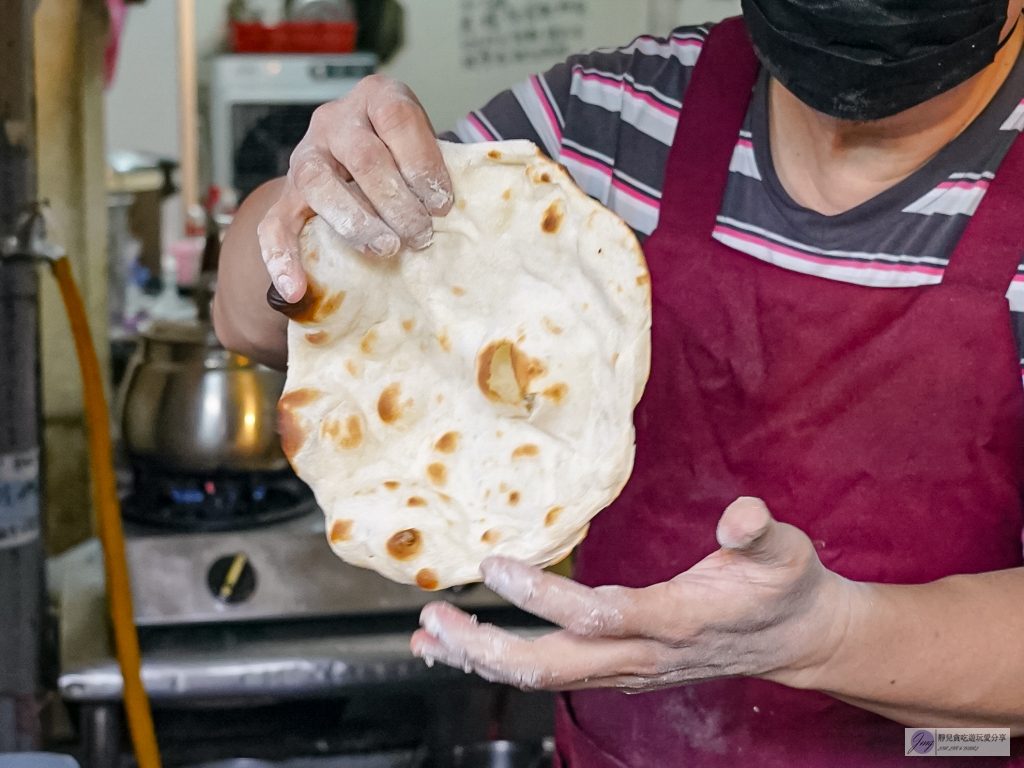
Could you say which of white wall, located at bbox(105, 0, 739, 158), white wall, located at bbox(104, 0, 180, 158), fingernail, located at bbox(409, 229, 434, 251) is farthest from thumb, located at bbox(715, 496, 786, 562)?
white wall, located at bbox(104, 0, 180, 158)

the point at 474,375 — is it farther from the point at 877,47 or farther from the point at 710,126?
the point at 877,47

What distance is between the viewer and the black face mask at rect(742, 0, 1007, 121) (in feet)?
3.39

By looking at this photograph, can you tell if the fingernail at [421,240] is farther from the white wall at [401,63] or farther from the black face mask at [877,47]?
the white wall at [401,63]

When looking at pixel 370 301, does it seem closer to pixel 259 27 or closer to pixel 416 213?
pixel 416 213

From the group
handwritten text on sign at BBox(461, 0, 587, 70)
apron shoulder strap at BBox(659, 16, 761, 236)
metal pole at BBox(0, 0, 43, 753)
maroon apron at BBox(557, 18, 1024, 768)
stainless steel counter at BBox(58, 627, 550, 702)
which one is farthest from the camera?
handwritten text on sign at BBox(461, 0, 587, 70)

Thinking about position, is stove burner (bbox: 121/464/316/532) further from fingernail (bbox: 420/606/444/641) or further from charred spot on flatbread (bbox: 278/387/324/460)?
fingernail (bbox: 420/606/444/641)

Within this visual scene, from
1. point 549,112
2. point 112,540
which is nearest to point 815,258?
point 549,112

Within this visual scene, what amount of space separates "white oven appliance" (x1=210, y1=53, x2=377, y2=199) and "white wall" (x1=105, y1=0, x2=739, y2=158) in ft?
1.23

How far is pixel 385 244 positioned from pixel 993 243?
666 mm

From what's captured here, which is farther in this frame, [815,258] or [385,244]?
[815,258]

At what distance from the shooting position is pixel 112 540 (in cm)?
156

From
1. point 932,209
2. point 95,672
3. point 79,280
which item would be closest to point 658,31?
point 79,280

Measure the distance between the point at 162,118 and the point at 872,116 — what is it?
321 cm

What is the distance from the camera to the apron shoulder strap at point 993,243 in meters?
1.07
